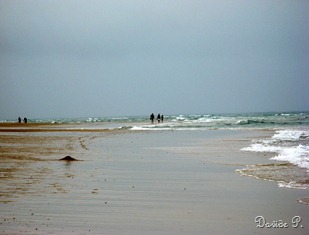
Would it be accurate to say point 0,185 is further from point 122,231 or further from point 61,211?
point 122,231

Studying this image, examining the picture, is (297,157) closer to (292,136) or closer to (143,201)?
(143,201)

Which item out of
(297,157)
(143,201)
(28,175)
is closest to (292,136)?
(297,157)

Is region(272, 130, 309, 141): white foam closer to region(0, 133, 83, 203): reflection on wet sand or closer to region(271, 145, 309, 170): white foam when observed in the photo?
region(271, 145, 309, 170): white foam

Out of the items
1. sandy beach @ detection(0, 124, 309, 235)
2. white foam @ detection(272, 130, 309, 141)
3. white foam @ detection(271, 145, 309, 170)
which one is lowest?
white foam @ detection(272, 130, 309, 141)

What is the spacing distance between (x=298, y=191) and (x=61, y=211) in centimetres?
549

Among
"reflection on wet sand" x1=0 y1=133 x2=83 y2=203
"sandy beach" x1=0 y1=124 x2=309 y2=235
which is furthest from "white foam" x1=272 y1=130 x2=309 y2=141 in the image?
"reflection on wet sand" x1=0 y1=133 x2=83 y2=203

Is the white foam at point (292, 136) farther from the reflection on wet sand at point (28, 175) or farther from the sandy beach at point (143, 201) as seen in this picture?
the reflection on wet sand at point (28, 175)

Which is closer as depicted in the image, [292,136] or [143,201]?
[143,201]

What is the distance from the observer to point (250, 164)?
15398mm

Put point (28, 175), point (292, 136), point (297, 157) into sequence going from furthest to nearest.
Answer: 1. point (292, 136)
2. point (297, 157)
3. point (28, 175)

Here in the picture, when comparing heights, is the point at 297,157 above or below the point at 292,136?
Result: above

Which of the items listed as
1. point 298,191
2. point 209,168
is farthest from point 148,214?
point 209,168

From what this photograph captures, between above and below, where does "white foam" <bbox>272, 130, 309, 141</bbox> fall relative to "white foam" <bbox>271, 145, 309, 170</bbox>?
below

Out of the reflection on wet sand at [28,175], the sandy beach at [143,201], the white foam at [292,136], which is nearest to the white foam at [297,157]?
the sandy beach at [143,201]
